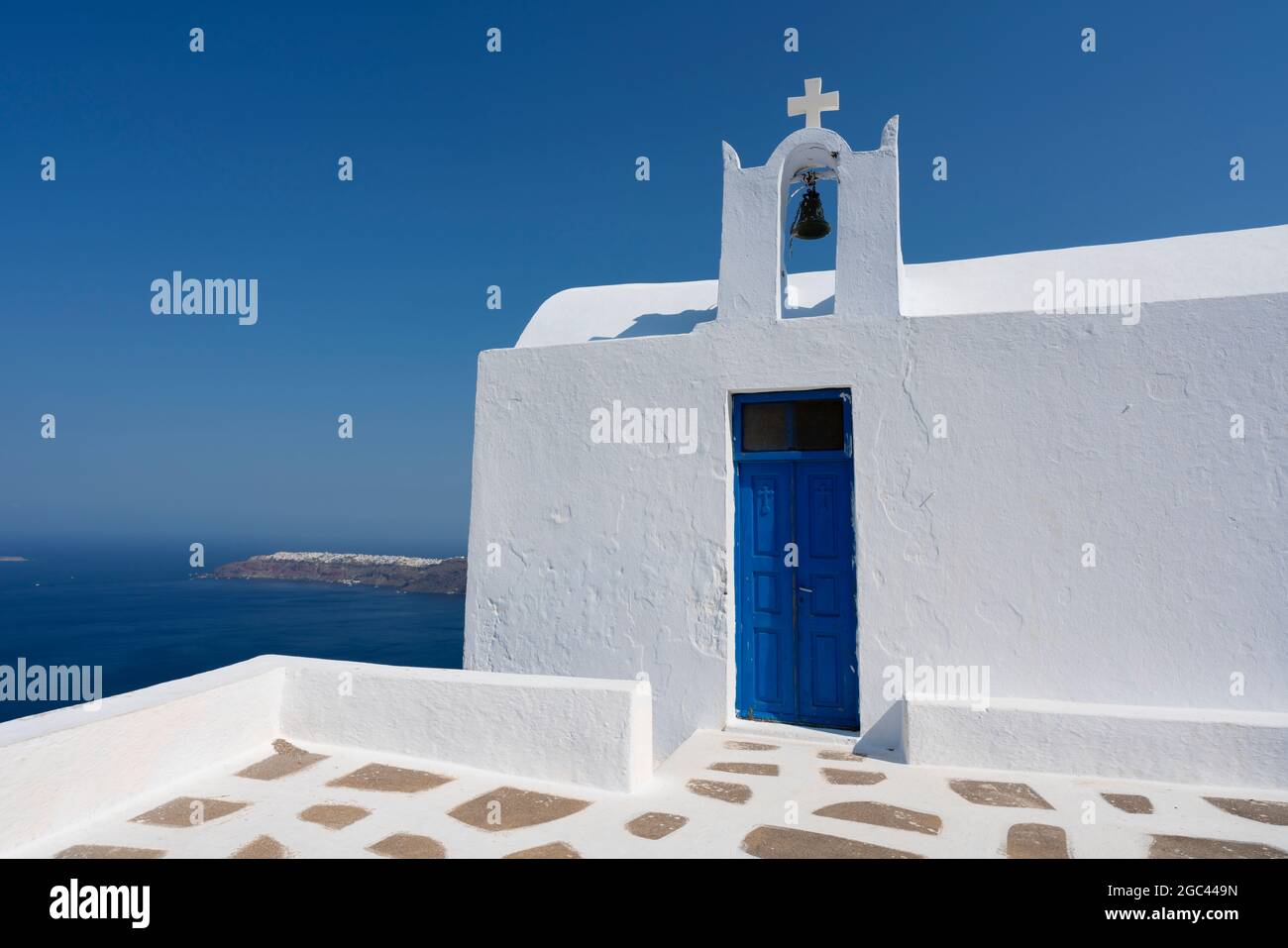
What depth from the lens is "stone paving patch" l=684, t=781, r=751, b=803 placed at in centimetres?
361

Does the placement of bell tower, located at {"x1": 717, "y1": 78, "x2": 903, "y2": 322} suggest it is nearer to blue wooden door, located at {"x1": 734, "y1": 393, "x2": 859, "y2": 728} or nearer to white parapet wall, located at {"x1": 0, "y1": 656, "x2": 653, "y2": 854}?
blue wooden door, located at {"x1": 734, "y1": 393, "x2": 859, "y2": 728}

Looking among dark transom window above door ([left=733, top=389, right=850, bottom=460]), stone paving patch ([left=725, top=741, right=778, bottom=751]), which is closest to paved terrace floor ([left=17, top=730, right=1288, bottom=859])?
stone paving patch ([left=725, top=741, right=778, bottom=751])

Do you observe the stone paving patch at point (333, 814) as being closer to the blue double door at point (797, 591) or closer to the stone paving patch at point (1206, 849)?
the blue double door at point (797, 591)

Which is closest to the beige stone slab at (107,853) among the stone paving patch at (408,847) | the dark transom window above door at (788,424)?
the stone paving patch at (408,847)

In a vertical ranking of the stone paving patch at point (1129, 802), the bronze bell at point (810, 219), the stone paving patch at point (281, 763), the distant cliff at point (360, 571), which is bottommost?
the distant cliff at point (360, 571)

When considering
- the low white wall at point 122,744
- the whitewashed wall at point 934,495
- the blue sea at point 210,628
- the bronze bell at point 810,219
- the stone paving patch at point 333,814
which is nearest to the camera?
the low white wall at point 122,744

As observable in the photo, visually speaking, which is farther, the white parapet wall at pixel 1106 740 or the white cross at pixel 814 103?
the white cross at pixel 814 103

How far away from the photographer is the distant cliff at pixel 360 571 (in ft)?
173

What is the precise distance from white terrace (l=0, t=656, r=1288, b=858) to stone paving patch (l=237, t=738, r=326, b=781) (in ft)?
0.06

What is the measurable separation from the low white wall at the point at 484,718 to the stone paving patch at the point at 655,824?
295 millimetres

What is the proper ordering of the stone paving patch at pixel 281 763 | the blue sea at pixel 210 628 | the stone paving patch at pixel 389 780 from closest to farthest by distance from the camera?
the stone paving patch at pixel 389 780 < the stone paving patch at pixel 281 763 < the blue sea at pixel 210 628

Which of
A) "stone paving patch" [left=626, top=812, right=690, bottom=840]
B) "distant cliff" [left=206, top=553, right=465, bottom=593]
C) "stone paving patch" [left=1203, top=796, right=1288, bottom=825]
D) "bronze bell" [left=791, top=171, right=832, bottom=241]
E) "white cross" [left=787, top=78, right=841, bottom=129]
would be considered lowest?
"distant cliff" [left=206, top=553, right=465, bottom=593]

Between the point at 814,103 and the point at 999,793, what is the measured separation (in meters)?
4.80
